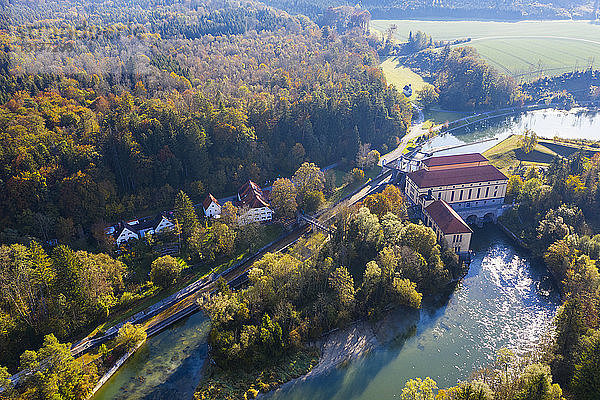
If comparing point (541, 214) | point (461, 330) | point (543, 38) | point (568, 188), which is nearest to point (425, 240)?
point (461, 330)

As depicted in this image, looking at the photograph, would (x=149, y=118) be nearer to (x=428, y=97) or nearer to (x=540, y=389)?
(x=540, y=389)

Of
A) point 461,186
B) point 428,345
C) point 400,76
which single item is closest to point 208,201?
point 428,345

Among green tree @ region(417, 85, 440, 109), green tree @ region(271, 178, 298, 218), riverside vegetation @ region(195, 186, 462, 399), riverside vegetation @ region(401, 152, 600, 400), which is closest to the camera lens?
riverside vegetation @ region(401, 152, 600, 400)

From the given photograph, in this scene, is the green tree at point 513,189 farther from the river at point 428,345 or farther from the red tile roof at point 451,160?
the river at point 428,345

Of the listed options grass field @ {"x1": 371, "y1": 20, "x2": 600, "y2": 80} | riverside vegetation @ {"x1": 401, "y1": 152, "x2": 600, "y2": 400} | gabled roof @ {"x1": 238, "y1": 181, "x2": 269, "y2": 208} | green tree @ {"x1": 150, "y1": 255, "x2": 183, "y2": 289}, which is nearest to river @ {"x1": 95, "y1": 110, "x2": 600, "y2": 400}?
riverside vegetation @ {"x1": 401, "y1": 152, "x2": 600, "y2": 400}

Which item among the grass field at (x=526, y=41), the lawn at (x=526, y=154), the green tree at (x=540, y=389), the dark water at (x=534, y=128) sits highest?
the grass field at (x=526, y=41)

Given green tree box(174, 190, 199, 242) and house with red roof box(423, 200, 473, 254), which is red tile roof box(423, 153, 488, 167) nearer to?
house with red roof box(423, 200, 473, 254)

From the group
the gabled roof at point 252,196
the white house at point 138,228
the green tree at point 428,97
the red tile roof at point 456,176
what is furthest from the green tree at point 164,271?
the green tree at point 428,97
